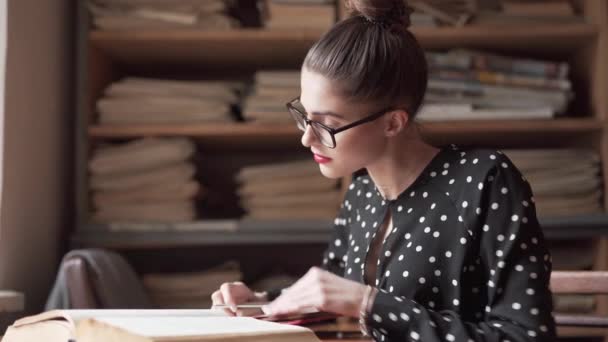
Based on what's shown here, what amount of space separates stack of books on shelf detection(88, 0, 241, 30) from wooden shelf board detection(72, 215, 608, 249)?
608mm

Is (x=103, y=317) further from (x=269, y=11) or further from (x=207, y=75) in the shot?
(x=207, y=75)

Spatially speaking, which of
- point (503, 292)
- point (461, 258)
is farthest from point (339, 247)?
point (503, 292)

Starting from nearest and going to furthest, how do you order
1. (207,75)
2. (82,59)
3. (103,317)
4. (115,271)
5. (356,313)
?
(103,317) < (356,313) < (115,271) < (82,59) < (207,75)

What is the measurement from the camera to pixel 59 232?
7.52 ft

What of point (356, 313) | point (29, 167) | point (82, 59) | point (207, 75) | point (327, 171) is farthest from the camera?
point (207, 75)

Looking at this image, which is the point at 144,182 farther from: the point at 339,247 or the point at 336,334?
the point at 336,334

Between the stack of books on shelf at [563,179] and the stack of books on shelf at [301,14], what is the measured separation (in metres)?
0.71

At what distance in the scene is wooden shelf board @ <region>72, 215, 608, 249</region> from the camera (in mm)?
2189

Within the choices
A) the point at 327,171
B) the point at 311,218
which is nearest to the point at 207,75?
the point at 311,218

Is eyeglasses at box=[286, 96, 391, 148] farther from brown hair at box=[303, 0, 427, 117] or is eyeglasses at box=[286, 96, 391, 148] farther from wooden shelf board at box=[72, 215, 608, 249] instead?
wooden shelf board at box=[72, 215, 608, 249]

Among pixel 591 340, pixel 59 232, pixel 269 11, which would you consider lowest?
pixel 591 340

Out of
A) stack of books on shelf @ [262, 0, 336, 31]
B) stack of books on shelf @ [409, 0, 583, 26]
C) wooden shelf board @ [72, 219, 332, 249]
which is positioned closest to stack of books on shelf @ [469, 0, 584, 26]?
stack of books on shelf @ [409, 0, 583, 26]

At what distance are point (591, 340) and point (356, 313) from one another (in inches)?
65.7

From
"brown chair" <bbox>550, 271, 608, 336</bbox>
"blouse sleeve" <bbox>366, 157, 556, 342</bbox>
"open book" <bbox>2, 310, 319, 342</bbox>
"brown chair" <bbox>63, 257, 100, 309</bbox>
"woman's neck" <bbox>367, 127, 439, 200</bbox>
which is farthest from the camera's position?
"brown chair" <bbox>63, 257, 100, 309</bbox>
